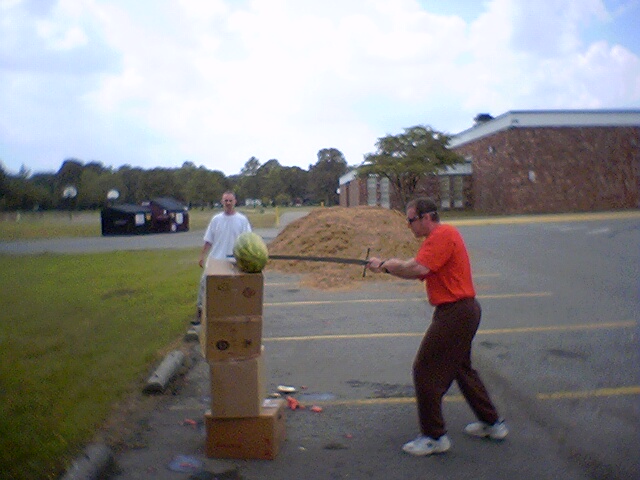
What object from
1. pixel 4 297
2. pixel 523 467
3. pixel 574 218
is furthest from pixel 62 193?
pixel 574 218

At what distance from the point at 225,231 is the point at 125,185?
1.61 meters

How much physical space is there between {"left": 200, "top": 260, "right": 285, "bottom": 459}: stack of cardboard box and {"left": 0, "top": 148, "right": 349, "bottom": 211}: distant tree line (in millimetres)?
2289

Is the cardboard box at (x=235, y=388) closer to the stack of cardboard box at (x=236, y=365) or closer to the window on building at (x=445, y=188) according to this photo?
the stack of cardboard box at (x=236, y=365)

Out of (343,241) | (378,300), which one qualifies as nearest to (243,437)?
(378,300)

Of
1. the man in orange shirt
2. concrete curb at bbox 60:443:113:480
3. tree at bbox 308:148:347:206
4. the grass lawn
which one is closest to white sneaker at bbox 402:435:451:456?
the man in orange shirt

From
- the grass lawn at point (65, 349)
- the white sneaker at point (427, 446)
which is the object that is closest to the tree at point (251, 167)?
the grass lawn at point (65, 349)

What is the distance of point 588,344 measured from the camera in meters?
8.26

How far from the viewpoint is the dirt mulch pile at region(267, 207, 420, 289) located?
16.6 meters

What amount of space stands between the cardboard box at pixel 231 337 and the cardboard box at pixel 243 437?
45cm

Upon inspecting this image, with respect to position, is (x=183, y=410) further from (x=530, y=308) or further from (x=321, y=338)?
(x=530, y=308)

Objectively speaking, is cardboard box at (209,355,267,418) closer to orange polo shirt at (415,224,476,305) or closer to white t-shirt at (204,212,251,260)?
orange polo shirt at (415,224,476,305)

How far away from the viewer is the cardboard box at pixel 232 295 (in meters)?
4.84

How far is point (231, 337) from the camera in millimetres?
4875

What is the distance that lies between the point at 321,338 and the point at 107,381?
3114 mm
